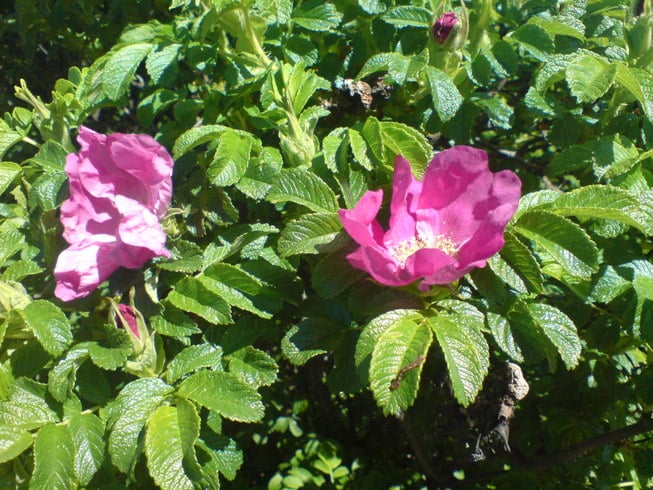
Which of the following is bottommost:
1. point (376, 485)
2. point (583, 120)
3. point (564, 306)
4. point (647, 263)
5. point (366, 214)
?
point (376, 485)

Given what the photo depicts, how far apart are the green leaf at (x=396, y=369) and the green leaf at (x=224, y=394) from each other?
9.4 inches

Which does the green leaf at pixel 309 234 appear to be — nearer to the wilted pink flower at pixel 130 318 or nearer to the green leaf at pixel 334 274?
the green leaf at pixel 334 274

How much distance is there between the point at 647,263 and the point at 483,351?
49 centimetres

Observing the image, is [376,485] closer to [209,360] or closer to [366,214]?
[209,360]

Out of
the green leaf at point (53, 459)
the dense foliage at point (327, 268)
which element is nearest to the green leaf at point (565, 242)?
the dense foliage at point (327, 268)

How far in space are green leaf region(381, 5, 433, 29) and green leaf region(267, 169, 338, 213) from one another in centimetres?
47

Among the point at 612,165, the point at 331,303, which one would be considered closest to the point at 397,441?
the point at 331,303

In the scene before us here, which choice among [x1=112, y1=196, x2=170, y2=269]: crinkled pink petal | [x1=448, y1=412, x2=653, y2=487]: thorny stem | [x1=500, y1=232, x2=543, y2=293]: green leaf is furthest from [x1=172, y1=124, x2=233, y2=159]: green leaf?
[x1=448, y1=412, x2=653, y2=487]: thorny stem

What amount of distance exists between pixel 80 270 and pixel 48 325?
0.35ft

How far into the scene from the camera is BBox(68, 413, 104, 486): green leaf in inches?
42.5

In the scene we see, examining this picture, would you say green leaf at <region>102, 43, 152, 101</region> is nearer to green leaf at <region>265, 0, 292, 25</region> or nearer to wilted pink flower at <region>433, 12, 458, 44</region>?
green leaf at <region>265, 0, 292, 25</region>

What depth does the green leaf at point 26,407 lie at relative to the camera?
1102mm

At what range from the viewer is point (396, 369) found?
3.09 feet

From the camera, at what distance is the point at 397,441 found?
2141 millimetres
